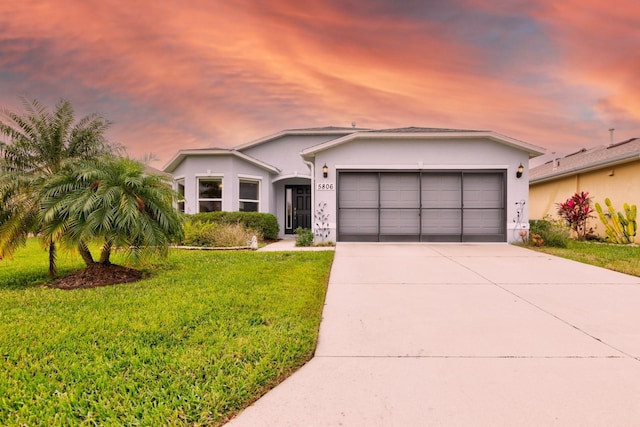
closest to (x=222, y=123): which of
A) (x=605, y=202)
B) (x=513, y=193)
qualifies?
(x=513, y=193)

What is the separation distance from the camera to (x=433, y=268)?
21.5 feet

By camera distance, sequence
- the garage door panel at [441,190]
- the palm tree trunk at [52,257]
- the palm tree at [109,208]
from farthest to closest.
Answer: the garage door panel at [441,190], the palm tree trunk at [52,257], the palm tree at [109,208]

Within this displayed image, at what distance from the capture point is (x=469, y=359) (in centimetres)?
261

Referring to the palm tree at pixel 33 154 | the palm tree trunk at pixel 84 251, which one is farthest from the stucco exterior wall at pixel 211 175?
the palm tree trunk at pixel 84 251

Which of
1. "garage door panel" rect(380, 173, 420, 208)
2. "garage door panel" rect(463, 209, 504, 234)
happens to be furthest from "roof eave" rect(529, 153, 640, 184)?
"garage door panel" rect(380, 173, 420, 208)

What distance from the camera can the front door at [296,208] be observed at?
14.8 m

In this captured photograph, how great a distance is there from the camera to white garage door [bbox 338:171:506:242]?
11.2 meters

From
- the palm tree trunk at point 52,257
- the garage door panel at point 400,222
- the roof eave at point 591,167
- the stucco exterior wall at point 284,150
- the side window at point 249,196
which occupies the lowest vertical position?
the palm tree trunk at point 52,257

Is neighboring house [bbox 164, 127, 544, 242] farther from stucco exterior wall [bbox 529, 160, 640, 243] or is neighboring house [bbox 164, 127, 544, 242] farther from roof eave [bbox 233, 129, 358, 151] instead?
roof eave [bbox 233, 129, 358, 151]

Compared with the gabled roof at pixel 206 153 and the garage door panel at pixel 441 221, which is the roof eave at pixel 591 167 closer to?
the garage door panel at pixel 441 221

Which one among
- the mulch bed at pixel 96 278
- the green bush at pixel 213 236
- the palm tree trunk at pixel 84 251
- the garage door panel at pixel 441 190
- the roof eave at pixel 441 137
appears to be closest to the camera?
the palm tree trunk at pixel 84 251

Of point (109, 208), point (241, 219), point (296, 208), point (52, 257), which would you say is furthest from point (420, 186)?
point (52, 257)

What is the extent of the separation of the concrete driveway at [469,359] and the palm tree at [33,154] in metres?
4.97

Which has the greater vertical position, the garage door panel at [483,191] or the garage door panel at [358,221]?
the garage door panel at [483,191]
